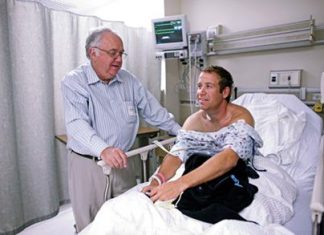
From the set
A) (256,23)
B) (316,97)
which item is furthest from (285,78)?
(256,23)

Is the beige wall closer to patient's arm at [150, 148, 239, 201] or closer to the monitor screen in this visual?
the monitor screen

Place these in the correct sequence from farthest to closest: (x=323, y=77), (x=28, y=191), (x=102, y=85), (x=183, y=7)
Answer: (x=183, y=7) < (x=28, y=191) < (x=323, y=77) < (x=102, y=85)

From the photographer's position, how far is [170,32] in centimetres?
268

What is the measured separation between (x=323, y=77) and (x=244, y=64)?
750 millimetres

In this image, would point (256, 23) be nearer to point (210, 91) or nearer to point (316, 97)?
point (316, 97)

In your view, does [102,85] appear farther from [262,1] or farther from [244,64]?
[262,1]

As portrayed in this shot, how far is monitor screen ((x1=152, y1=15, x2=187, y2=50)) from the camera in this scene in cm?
262

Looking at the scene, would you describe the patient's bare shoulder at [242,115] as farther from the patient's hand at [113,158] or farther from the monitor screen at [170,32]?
the monitor screen at [170,32]

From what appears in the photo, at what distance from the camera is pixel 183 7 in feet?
9.70

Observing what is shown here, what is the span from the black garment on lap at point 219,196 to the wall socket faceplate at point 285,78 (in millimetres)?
1349

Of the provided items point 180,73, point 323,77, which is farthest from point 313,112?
point 180,73

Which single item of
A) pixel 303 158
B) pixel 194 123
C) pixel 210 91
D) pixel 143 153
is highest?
pixel 210 91

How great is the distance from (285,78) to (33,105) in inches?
79.9

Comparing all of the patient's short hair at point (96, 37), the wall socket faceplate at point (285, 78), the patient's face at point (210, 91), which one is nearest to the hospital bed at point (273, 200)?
the wall socket faceplate at point (285, 78)
